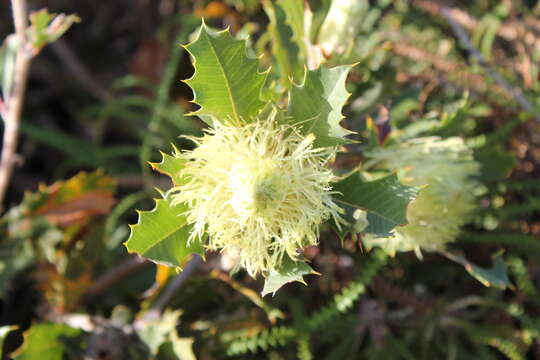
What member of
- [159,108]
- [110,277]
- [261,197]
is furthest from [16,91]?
[261,197]

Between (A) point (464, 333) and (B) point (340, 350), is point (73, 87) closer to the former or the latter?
(B) point (340, 350)

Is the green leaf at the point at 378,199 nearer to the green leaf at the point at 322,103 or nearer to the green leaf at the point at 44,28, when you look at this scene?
the green leaf at the point at 322,103

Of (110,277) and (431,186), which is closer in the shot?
(431,186)

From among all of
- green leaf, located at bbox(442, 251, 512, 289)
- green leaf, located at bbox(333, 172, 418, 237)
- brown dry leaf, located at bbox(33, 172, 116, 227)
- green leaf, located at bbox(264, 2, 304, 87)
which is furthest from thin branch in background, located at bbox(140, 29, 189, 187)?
green leaf, located at bbox(442, 251, 512, 289)

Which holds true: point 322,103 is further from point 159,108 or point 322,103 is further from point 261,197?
point 159,108

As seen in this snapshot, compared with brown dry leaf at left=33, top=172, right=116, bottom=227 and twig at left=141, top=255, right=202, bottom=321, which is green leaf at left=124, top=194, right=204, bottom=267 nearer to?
twig at left=141, top=255, right=202, bottom=321

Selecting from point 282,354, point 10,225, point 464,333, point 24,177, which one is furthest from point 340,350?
point 24,177
